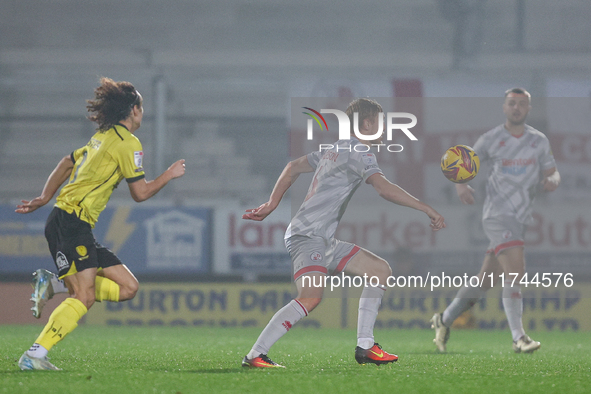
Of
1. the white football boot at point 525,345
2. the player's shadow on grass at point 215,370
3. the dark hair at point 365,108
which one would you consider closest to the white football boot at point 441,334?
the white football boot at point 525,345

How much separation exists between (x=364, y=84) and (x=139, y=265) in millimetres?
6839

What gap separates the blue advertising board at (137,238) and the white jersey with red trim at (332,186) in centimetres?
791

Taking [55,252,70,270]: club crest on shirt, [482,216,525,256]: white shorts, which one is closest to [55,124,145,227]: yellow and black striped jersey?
[55,252,70,270]: club crest on shirt

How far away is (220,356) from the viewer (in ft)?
19.9

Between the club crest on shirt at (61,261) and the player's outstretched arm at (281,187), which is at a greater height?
the player's outstretched arm at (281,187)

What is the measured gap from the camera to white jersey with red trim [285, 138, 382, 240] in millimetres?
5090

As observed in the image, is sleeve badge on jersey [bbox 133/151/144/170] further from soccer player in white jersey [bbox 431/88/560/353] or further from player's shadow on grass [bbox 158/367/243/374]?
soccer player in white jersey [bbox 431/88/560/353]

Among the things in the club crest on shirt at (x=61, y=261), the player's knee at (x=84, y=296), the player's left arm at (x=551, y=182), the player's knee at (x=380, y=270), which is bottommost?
the player's knee at (x=84, y=296)

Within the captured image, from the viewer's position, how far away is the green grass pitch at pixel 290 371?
13.4ft

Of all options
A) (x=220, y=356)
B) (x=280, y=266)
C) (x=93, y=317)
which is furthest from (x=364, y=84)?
(x=220, y=356)

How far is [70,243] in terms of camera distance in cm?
472

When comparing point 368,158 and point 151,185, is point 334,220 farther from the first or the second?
point 151,185

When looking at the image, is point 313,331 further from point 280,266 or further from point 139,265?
point 139,265

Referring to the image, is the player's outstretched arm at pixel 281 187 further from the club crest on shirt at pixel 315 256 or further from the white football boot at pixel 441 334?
the white football boot at pixel 441 334
